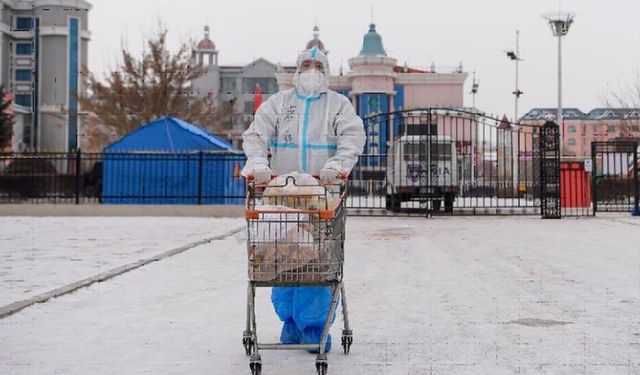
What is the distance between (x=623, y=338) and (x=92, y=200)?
2025cm

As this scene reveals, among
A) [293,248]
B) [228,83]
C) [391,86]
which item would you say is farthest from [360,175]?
[228,83]

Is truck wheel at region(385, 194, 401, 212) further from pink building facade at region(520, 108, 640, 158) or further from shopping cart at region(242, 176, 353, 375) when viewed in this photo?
pink building facade at region(520, 108, 640, 158)

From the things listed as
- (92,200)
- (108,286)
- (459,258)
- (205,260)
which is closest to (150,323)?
(108,286)

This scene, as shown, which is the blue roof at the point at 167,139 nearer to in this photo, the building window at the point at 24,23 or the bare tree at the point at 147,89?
the bare tree at the point at 147,89

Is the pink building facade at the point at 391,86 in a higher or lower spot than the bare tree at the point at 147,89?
higher

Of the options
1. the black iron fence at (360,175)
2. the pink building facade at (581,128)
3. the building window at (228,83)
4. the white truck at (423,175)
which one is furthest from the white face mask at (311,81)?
the building window at (228,83)

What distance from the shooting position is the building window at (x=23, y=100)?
243ft

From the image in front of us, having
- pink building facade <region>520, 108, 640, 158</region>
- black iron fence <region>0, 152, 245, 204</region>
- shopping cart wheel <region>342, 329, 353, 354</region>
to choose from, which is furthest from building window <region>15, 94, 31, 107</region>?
shopping cart wheel <region>342, 329, 353, 354</region>

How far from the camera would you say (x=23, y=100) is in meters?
74.9

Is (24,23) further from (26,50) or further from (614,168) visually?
(614,168)

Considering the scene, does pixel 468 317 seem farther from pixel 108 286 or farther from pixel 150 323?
pixel 108 286

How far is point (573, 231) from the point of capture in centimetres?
1484

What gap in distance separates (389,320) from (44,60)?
73788 millimetres

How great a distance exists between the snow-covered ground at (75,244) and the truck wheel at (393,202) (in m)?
5.68
